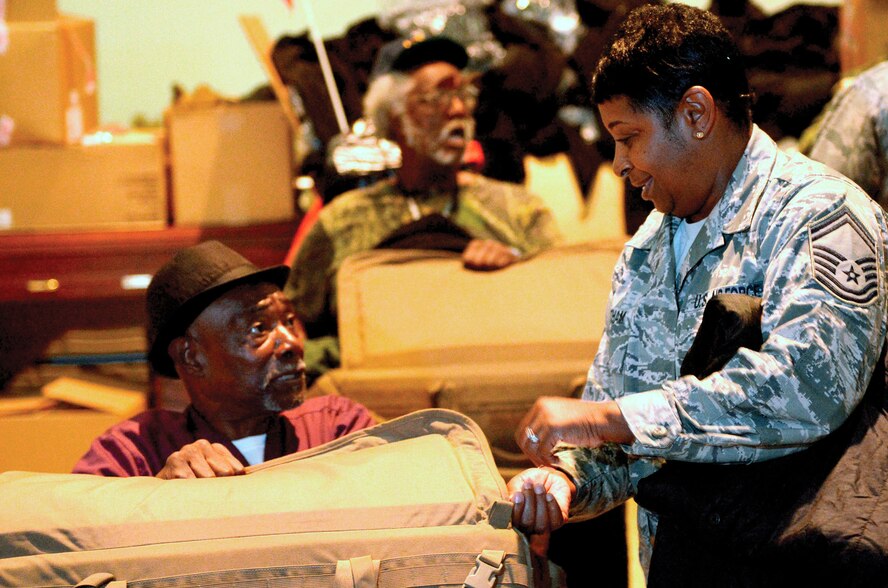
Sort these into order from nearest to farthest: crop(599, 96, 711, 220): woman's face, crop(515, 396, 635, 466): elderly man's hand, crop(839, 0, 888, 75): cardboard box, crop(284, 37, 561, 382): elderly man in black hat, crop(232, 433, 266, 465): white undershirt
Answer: crop(515, 396, 635, 466): elderly man's hand → crop(599, 96, 711, 220): woman's face → crop(232, 433, 266, 465): white undershirt → crop(284, 37, 561, 382): elderly man in black hat → crop(839, 0, 888, 75): cardboard box

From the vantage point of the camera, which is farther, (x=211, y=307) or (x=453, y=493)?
(x=211, y=307)

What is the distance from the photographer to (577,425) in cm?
136

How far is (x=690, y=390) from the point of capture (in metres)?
1.31

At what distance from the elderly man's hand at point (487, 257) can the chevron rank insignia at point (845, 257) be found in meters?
1.32

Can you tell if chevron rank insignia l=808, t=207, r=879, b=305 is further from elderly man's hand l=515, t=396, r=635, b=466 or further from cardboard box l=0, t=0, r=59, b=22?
cardboard box l=0, t=0, r=59, b=22

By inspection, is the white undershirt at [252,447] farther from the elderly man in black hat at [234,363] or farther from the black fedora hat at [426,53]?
the black fedora hat at [426,53]

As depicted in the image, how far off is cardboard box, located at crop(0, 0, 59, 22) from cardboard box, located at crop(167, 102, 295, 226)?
52 cm

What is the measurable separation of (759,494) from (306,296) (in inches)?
79.8

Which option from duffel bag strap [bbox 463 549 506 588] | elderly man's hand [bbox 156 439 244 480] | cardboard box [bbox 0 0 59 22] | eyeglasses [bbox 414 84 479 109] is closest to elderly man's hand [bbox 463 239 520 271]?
eyeglasses [bbox 414 84 479 109]

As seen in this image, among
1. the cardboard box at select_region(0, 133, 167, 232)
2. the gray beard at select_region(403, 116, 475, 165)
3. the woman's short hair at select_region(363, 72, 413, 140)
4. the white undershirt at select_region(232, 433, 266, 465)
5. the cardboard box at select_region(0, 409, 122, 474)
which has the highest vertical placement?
the woman's short hair at select_region(363, 72, 413, 140)

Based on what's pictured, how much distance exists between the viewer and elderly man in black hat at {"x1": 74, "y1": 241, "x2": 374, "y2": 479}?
200cm

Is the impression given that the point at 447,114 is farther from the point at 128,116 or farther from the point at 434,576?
the point at 434,576

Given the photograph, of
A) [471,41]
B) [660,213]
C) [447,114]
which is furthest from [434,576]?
[471,41]

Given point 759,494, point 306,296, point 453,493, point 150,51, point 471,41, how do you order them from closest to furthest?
1. point 759,494
2. point 453,493
3. point 306,296
4. point 471,41
5. point 150,51
